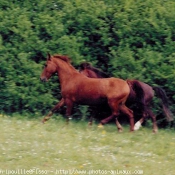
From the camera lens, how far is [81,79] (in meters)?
15.1

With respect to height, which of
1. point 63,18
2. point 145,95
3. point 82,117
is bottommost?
point 82,117

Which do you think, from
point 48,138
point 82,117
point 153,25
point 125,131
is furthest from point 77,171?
point 153,25

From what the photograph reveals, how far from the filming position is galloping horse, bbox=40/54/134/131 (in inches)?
577

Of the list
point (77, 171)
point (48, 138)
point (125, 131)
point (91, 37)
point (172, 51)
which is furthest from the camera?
point (91, 37)

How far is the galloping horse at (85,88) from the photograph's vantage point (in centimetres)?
1466

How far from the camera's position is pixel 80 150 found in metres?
11.6

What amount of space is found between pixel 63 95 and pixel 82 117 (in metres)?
1.10

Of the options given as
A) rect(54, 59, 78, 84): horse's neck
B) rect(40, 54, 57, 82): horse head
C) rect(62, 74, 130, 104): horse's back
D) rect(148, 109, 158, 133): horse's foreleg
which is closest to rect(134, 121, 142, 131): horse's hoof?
rect(148, 109, 158, 133): horse's foreleg

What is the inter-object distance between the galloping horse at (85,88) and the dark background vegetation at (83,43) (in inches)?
34.2

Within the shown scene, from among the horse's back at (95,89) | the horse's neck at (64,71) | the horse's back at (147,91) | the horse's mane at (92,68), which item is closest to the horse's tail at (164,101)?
the horse's back at (147,91)

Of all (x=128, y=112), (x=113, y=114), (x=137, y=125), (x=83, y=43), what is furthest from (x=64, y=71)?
(x=137, y=125)

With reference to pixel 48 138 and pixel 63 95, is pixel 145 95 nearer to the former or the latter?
pixel 63 95

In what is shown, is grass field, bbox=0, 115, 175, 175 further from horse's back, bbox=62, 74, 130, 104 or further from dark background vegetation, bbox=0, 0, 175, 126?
dark background vegetation, bbox=0, 0, 175, 126

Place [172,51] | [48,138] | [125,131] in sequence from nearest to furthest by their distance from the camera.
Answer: [48,138]
[125,131]
[172,51]
